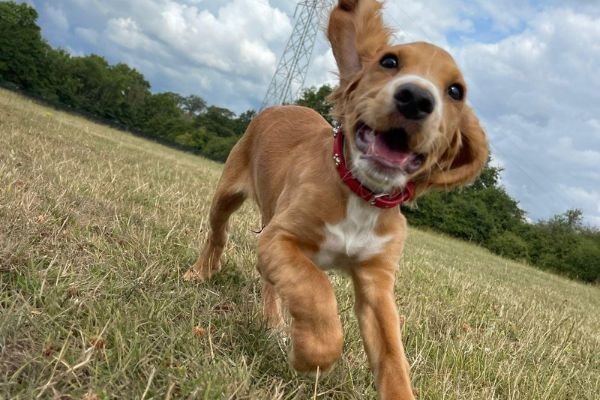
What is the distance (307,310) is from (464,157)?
142 centimetres

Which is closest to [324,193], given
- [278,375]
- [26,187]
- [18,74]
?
[278,375]

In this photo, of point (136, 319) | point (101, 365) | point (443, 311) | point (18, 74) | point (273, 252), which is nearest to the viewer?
point (101, 365)

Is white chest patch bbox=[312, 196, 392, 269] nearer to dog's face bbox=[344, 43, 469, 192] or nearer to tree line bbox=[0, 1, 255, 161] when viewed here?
dog's face bbox=[344, 43, 469, 192]

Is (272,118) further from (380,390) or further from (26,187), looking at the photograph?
(380,390)

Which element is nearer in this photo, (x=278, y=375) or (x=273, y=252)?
(x=278, y=375)

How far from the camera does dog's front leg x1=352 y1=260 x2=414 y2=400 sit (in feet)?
8.50

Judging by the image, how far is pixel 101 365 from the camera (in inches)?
83.3

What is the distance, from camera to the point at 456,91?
10.5 feet

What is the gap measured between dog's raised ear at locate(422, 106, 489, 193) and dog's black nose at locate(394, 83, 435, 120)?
60 centimetres

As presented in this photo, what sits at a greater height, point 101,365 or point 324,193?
point 324,193

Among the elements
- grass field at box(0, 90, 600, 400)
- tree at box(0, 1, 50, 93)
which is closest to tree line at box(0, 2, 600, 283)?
tree at box(0, 1, 50, 93)

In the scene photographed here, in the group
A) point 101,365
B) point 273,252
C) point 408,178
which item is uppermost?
point 408,178

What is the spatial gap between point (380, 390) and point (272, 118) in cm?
271

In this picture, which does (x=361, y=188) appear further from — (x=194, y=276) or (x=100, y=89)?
(x=100, y=89)
